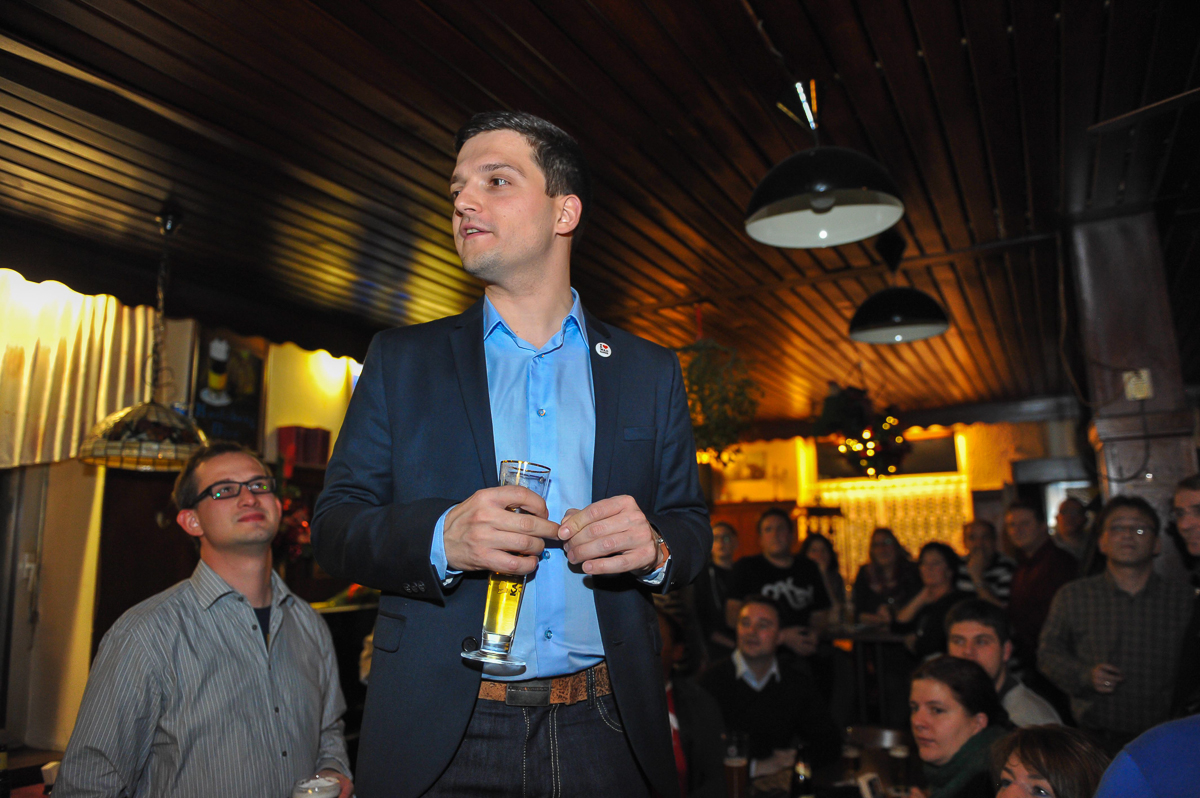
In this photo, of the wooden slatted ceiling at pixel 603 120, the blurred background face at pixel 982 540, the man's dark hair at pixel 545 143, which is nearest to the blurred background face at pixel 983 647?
the wooden slatted ceiling at pixel 603 120

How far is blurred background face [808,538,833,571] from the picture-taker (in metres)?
7.30

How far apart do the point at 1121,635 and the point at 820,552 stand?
4.08 m

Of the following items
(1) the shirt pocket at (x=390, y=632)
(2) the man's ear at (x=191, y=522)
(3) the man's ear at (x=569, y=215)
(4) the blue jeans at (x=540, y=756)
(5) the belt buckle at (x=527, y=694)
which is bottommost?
(4) the blue jeans at (x=540, y=756)

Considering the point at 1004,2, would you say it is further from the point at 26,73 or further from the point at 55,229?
the point at 55,229

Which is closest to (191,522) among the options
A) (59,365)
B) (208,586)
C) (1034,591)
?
(208,586)

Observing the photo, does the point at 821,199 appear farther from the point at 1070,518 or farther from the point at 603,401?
the point at 1070,518

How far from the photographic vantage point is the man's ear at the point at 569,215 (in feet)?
4.37

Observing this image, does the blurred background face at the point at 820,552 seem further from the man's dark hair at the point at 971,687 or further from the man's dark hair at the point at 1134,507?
the man's dark hair at the point at 971,687

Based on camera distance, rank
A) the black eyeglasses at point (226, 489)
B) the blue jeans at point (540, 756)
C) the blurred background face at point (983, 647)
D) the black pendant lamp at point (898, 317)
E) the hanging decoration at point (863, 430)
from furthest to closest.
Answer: the hanging decoration at point (863, 430), the black pendant lamp at point (898, 317), the blurred background face at point (983, 647), the black eyeglasses at point (226, 489), the blue jeans at point (540, 756)

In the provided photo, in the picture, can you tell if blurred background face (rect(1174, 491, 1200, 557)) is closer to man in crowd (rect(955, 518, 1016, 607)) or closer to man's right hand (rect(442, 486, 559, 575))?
man in crowd (rect(955, 518, 1016, 607))

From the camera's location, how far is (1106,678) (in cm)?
307

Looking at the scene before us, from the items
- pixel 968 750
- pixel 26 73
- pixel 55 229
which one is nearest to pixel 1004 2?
pixel 968 750

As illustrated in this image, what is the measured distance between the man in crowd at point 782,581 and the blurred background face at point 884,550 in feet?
3.24

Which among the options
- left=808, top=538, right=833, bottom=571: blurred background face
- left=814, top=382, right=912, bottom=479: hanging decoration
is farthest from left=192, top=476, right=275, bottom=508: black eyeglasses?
left=808, top=538, right=833, bottom=571: blurred background face
